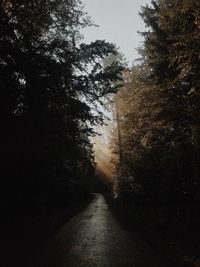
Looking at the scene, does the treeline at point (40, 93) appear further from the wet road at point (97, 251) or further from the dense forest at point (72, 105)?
the wet road at point (97, 251)

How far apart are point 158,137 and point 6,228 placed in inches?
311

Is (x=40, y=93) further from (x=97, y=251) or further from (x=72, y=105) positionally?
(x=97, y=251)

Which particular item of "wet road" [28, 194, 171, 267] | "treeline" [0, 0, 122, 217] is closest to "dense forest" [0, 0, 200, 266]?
"treeline" [0, 0, 122, 217]

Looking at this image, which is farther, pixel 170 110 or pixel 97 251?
pixel 170 110

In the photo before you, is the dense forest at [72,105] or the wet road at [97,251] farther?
the dense forest at [72,105]

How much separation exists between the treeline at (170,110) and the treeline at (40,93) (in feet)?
9.17

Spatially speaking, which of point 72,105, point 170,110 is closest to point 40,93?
point 72,105

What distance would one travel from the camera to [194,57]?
31.5ft

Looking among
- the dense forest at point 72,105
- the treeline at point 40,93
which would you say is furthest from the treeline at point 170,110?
the treeline at point 40,93

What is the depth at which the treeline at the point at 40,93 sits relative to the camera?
41.8 ft

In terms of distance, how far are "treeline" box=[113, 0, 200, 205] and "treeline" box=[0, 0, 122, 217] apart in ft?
9.17

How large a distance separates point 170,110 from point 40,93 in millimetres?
5242

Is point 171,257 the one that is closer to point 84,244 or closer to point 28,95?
point 84,244

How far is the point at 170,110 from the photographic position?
570 inches
